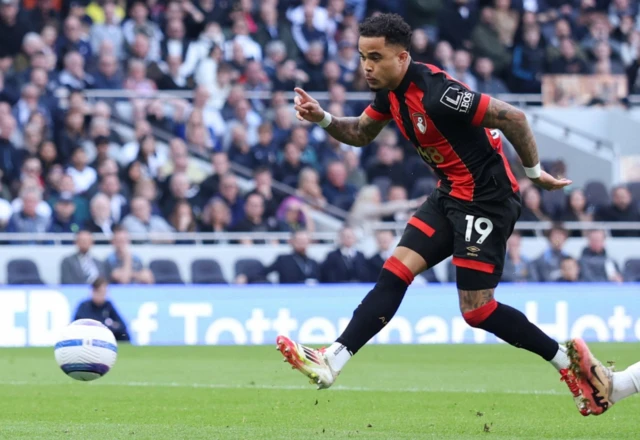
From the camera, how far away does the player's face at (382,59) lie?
7.64 m

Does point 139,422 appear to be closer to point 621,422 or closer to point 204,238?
point 621,422

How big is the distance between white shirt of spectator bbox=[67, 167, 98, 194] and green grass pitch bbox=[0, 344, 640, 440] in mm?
3863

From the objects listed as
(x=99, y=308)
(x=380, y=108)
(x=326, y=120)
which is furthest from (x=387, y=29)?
(x=99, y=308)

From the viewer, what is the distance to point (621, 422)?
8375 mm

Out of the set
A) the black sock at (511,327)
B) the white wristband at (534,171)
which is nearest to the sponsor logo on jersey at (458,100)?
the white wristband at (534,171)

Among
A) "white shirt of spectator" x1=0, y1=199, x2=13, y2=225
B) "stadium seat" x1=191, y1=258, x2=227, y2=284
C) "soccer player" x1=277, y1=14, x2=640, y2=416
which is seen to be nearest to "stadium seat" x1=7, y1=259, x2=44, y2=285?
"white shirt of spectator" x1=0, y1=199, x2=13, y2=225

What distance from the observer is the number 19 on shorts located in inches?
307

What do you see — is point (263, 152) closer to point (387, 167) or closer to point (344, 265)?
point (387, 167)

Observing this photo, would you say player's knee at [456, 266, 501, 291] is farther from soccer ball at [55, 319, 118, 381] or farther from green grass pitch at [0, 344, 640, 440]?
soccer ball at [55, 319, 118, 381]

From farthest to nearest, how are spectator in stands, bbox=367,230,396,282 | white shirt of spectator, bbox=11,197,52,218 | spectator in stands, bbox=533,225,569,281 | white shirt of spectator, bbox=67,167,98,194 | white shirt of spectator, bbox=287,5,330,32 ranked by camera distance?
1. white shirt of spectator, bbox=287,5,330,32
2. spectator in stands, bbox=533,225,569,281
3. white shirt of spectator, bbox=67,167,98,194
4. spectator in stands, bbox=367,230,396,282
5. white shirt of spectator, bbox=11,197,52,218

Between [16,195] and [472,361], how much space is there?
23.8ft

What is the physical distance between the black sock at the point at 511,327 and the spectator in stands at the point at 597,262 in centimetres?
1059

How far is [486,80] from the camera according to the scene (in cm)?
2270

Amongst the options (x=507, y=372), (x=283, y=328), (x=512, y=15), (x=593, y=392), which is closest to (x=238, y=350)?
(x=283, y=328)
